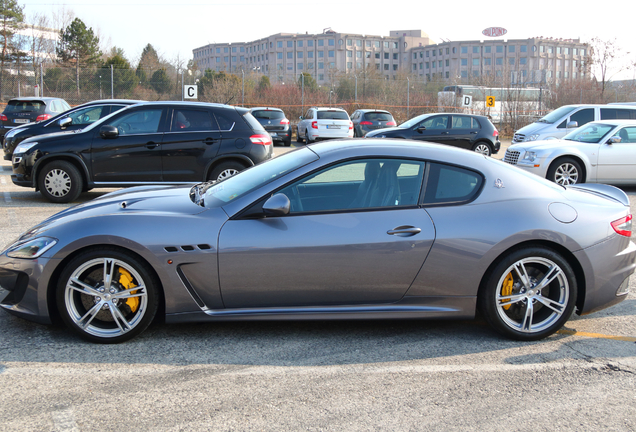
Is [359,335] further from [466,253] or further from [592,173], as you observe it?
[592,173]

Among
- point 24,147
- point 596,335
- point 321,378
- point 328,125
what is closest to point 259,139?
point 24,147

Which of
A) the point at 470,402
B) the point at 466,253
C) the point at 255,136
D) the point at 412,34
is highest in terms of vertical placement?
the point at 412,34

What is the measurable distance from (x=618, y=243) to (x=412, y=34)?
147 metres

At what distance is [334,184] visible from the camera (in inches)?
163

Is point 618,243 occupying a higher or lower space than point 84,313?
higher

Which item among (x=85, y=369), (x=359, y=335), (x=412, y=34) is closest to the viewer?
(x=85, y=369)

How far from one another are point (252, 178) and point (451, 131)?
14523 millimetres

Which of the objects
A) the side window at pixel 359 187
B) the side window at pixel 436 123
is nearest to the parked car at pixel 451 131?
the side window at pixel 436 123

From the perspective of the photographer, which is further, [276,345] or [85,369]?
[276,345]

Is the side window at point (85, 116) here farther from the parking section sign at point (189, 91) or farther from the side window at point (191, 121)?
the parking section sign at point (189, 91)

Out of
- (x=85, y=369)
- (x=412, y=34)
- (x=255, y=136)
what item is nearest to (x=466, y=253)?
(x=85, y=369)

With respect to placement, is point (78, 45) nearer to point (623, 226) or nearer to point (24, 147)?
point (24, 147)

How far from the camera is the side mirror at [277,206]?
388cm

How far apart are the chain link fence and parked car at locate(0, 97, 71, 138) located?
9.95 metres
